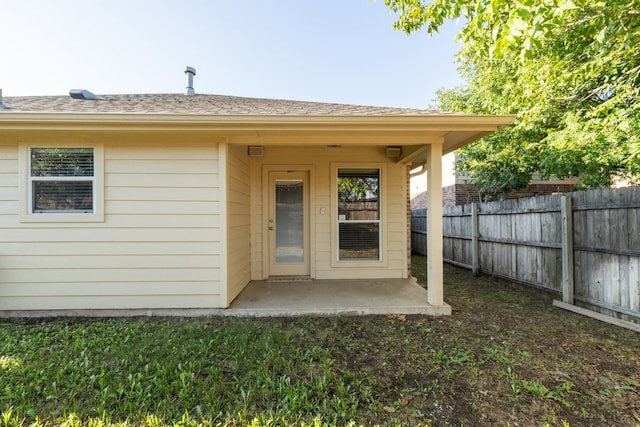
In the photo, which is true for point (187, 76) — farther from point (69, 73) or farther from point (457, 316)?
point (457, 316)

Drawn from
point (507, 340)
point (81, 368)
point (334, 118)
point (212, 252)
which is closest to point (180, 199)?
point (212, 252)

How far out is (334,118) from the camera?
327cm

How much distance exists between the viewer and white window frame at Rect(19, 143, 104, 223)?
3475mm

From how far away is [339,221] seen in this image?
524cm

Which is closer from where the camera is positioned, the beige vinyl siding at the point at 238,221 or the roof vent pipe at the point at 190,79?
the beige vinyl siding at the point at 238,221

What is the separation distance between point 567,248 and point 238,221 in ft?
15.4

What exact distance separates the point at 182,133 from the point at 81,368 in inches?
102

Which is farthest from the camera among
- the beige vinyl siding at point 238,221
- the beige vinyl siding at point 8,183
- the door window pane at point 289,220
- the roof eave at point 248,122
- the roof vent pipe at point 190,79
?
the roof vent pipe at point 190,79

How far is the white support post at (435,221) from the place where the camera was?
11.9 ft

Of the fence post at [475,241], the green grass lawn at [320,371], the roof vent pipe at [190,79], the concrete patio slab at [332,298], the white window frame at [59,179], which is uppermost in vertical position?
the roof vent pipe at [190,79]

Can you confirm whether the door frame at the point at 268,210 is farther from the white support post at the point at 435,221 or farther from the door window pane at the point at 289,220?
the white support post at the point at 435,221

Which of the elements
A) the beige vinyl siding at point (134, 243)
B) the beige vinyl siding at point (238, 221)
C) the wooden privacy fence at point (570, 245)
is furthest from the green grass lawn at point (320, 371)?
the beige vinyl siding at point (238, 221)

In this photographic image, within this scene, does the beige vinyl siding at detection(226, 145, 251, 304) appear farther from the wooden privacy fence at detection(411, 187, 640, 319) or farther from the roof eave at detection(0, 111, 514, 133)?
the wooden privacy fence at detection(411, 187, 640, 319)

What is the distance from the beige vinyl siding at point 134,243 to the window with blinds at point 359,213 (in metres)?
2.38
